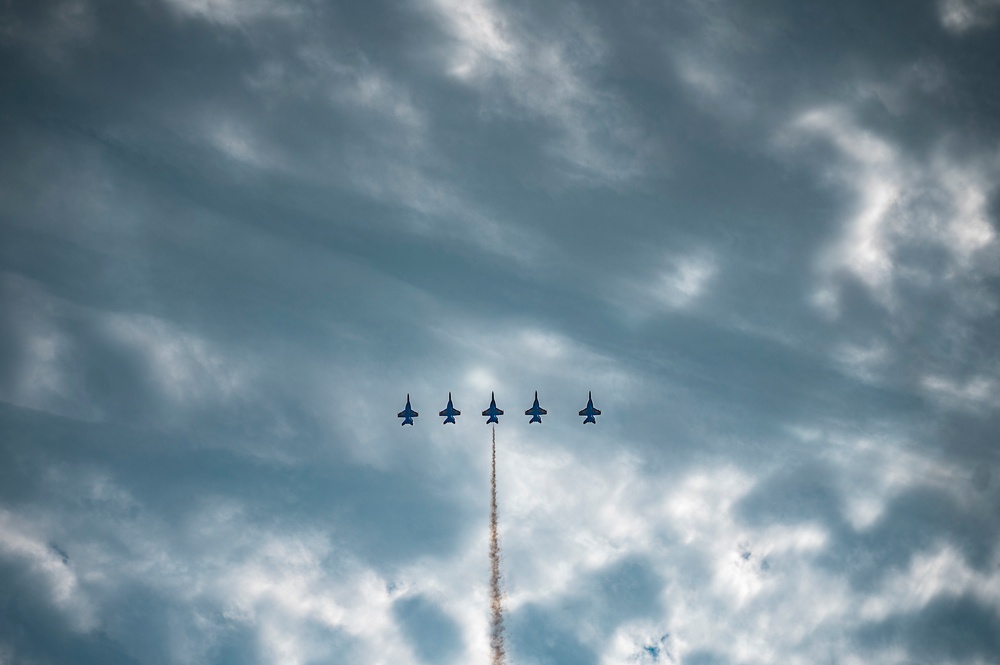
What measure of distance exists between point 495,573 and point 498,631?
48.8 ft

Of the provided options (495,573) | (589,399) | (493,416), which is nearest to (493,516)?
(495,573)

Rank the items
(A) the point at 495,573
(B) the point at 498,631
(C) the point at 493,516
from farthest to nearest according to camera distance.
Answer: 1. (C) the point at 493,516
2. (A) the point at 495,573
3. (B) the point at 498,631

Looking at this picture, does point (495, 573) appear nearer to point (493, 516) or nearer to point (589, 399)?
point (493, 516)

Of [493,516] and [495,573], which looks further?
[493,516]

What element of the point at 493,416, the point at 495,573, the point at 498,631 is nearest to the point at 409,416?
the point at 493,416

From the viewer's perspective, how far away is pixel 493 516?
7116 inches

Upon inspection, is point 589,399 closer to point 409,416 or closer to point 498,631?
point 409,416

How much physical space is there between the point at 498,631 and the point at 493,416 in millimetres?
51411

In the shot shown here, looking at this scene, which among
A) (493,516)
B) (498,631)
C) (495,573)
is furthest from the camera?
(493,516)

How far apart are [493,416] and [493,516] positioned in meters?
27.8

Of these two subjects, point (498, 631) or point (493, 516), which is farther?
point (493, 516)

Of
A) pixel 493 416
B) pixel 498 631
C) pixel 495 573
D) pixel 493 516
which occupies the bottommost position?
pixel 498 631

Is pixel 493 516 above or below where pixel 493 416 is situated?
below

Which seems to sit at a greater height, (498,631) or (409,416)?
(409,416)
